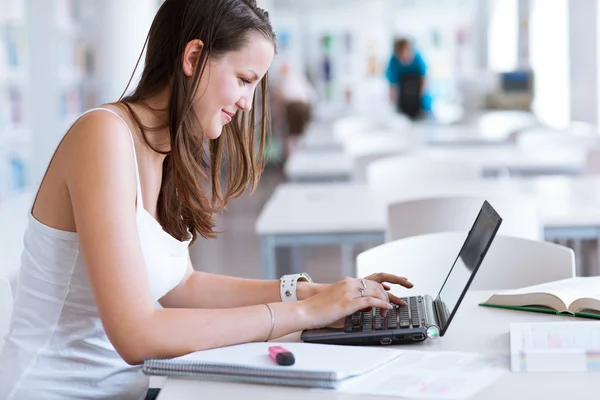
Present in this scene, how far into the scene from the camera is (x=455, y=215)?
8.99ft

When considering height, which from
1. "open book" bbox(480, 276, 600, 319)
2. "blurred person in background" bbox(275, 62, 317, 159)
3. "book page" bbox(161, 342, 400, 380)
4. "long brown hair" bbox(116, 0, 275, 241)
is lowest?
"blurred person in background" bbox(275, 62, 317, 159)

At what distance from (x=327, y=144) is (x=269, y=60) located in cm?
541

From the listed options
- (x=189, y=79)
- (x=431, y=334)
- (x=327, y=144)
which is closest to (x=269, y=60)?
(x=189, y=79)

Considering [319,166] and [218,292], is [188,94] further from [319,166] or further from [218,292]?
[319,166]

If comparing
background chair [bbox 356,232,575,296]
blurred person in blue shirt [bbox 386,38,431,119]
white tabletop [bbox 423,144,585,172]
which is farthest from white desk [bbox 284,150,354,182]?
blurred person in blue shirt [bbox 386,38,431,119]

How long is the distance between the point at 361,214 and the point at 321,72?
1129 centimetres

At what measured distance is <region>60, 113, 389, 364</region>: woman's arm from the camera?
146 cm

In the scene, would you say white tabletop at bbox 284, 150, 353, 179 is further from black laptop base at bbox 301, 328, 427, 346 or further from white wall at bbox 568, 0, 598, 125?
white wall at bbox 568, 0, 598, 125

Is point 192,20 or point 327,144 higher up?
point 192,20

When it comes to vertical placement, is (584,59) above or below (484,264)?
above

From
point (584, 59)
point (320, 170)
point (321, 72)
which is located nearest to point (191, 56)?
point (320, 170)

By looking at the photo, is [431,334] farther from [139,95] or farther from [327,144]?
[327,144]

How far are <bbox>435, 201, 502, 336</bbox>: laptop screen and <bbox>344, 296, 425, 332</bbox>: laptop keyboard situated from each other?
0.05m

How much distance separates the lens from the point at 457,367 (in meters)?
1.41
